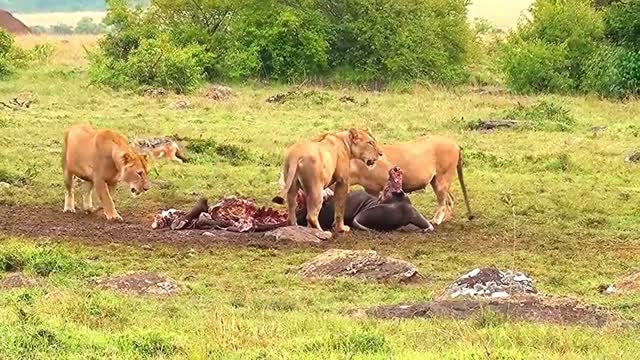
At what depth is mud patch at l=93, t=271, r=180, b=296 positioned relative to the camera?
397 inches

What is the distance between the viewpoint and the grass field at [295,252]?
761 centimetres

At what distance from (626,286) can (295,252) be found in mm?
3672

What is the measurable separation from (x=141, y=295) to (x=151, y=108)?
19.0 metres

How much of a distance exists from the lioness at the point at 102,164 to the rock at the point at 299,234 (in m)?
2.05

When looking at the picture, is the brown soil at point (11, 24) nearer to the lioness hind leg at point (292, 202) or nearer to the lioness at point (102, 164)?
the lioness at point (102, 164)

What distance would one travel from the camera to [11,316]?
8031 mm

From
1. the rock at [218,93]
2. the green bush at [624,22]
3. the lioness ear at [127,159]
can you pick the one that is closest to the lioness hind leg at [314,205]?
the lioness ear at [127,159]

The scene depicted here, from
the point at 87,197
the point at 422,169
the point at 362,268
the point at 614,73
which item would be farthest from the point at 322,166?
the point at 614,73

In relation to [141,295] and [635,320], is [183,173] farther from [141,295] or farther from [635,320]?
[635,320]

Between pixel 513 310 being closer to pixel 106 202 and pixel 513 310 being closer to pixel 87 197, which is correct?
pixel 106 202

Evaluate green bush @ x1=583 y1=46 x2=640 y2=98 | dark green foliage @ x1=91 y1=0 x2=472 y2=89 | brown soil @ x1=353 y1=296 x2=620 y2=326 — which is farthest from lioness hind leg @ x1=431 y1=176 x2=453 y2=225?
dark green foliage @ x1=91 y1=0 x2=472 y2=89

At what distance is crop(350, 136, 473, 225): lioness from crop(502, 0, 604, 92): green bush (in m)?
21.9

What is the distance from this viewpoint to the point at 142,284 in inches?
403

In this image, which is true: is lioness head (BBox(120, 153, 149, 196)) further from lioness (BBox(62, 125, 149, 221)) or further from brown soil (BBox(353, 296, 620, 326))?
brown soil (BBox(353, 296, 620, 326))
